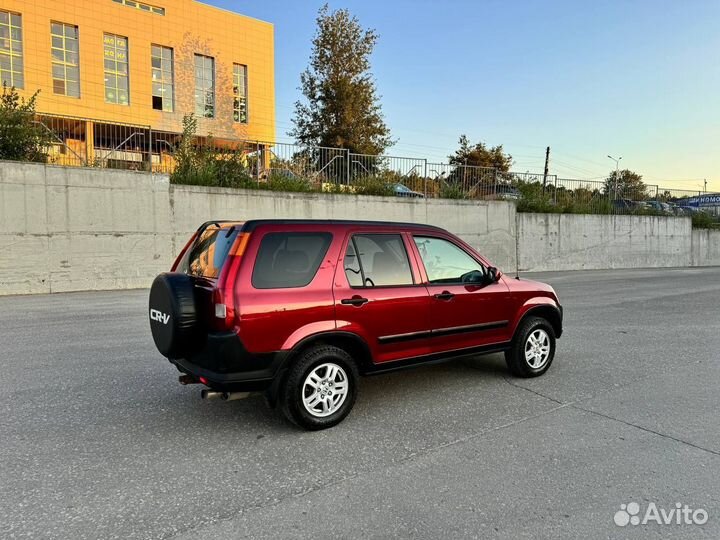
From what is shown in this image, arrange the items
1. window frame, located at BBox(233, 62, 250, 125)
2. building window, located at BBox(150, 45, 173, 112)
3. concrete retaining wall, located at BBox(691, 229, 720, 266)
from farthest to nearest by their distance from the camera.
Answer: window frame, located at BBox(233, 62, 250, 125)
building window, located at BBox(150, 45, 173, 112)
concrete retaining wall, located at BBox(691, 229, 720, 266)

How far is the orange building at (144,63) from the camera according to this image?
27703mm

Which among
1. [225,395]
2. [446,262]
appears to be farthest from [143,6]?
[225,395]

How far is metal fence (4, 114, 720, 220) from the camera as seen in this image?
15.1 meters

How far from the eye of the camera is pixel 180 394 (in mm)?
5035

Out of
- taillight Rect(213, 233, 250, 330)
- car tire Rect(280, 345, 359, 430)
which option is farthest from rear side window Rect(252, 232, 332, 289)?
car tire Rect(280, 345, 359, 430)

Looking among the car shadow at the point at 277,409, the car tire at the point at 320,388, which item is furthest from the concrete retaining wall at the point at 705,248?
the car tire at the point at 320,388

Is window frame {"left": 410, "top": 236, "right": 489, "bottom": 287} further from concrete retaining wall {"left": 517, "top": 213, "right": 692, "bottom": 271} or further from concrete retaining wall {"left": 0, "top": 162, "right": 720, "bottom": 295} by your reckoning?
concrete retaining wall {"left": 517, "top": 213, "right": 692, "bottom": 271}

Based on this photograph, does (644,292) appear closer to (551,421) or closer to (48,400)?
(551,421)

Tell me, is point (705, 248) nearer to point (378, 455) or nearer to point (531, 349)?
point (531, 349)

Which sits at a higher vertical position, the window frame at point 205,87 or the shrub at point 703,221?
the window frame at point 205,87

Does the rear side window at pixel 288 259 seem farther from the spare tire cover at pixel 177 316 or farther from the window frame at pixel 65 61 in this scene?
the window frame at pixel 65 61

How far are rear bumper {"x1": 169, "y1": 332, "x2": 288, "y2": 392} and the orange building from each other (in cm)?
2225

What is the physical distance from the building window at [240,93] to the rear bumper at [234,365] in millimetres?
33422

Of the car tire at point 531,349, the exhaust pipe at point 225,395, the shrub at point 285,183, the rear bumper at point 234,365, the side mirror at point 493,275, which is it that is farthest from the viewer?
the shrub at point 285,183
